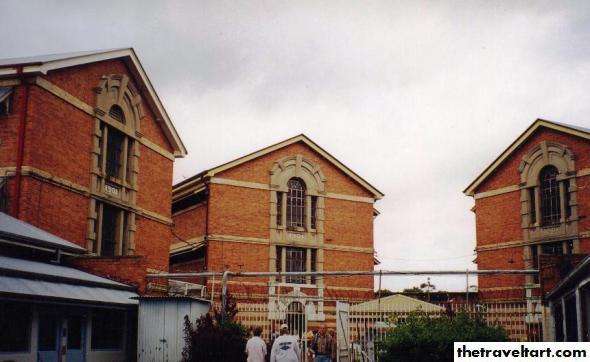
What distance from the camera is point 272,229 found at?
1459 inches

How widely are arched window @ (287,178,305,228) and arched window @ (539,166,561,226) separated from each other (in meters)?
12.2

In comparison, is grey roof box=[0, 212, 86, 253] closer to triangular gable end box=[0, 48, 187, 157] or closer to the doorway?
the doorway

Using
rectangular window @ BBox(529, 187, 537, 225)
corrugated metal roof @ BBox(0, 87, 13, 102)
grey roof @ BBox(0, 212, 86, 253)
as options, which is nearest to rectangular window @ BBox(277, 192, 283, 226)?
rectangular window @ BBox(529, 187, 537, 225)

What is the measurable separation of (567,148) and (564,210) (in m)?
2.97

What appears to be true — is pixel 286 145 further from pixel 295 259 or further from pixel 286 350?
pixel 286 350

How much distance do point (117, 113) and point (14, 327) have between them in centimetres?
1337

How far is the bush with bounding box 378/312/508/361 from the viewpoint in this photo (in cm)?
1337

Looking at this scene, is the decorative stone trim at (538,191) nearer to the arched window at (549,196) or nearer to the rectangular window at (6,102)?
the arched window at (549,196)

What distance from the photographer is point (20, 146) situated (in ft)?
75.8

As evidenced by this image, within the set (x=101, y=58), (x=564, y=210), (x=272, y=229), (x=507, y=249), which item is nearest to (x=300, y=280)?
(x=272, y=229)

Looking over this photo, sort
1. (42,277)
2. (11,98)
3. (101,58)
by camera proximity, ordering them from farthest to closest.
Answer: (101,58) → (11,98) → (42,277)

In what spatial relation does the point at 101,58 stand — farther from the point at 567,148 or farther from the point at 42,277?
the point at 567,148

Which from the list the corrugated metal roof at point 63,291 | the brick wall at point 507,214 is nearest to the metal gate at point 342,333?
the corrugated metal roof at point 63,291

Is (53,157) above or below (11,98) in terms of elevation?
below
